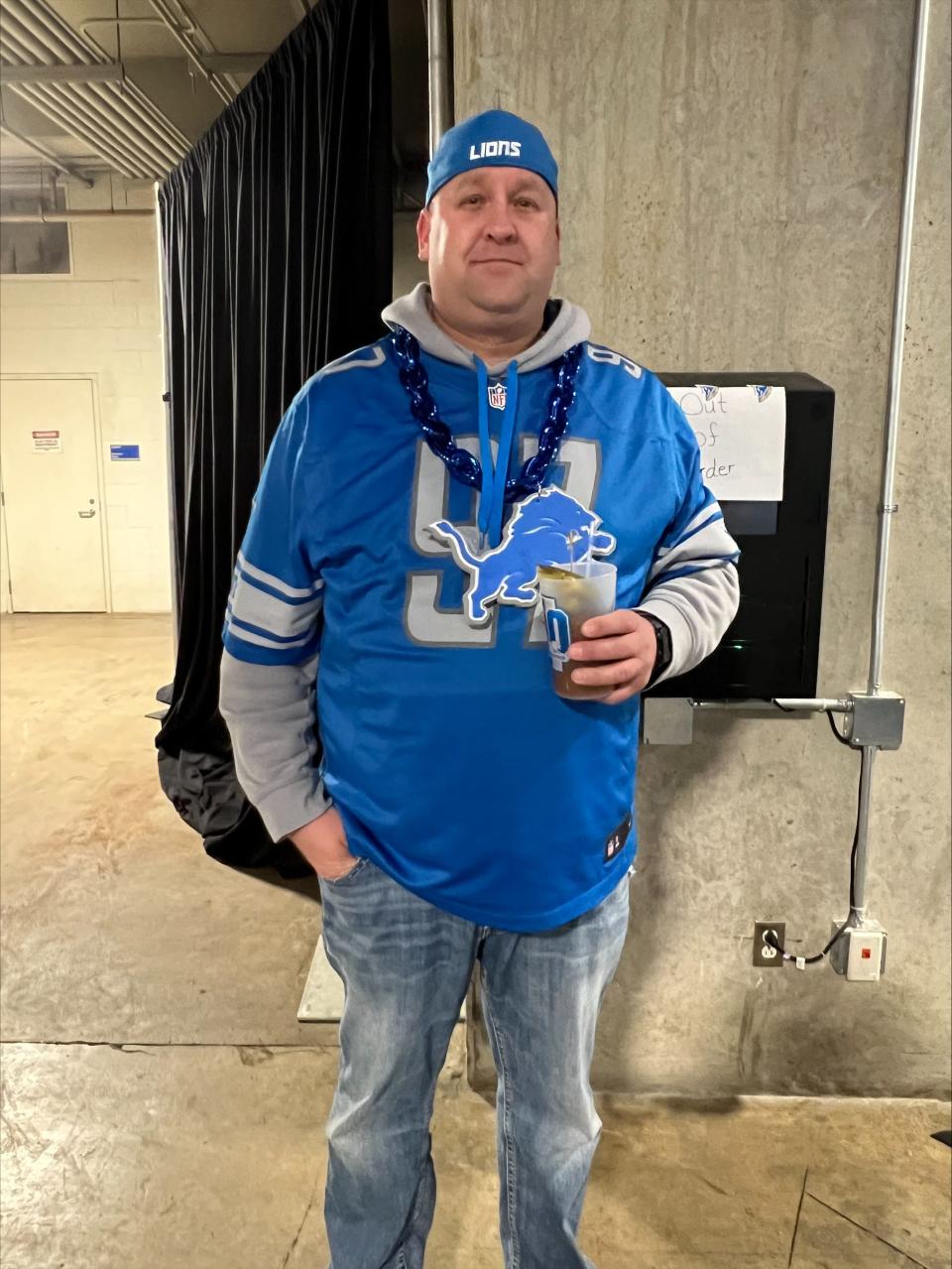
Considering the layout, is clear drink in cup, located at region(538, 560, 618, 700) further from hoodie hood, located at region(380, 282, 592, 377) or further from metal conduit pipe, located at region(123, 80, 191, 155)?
metal conduit pipe, located at region(123, 80, 191, 155)

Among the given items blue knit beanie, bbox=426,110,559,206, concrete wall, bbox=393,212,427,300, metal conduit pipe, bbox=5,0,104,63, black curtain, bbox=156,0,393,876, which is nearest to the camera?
blue knit beanie, bbox=426,110,559,206

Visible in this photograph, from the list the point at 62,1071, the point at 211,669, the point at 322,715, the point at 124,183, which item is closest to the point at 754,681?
the point at 322,715

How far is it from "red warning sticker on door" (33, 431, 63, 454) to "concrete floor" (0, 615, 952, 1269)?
233 inches

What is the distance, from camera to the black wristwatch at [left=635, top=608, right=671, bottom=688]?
129 centimetres

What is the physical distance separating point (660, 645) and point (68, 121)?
5.68 meters

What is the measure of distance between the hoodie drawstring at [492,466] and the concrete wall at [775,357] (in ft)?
2.50

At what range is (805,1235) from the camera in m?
1.85

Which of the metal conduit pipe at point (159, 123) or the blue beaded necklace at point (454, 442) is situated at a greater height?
the metal conduit pipe at point (159, 123)

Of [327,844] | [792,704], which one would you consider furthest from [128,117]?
[327,844]

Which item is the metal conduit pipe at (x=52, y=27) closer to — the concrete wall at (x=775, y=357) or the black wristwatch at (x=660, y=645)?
the concrete wall at (x=775, y=357)

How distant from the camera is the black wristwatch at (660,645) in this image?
129 centimetres

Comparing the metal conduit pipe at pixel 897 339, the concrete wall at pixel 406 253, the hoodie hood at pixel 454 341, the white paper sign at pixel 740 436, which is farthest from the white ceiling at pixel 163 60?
the hoodie hood at pixel 454 341

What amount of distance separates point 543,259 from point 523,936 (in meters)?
0.89

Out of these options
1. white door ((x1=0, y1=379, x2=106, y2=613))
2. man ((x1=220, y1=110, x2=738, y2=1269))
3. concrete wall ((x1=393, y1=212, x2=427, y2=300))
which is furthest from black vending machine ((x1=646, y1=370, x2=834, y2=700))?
white door ((x1=0, y1=379, x2=106, y2=613))
